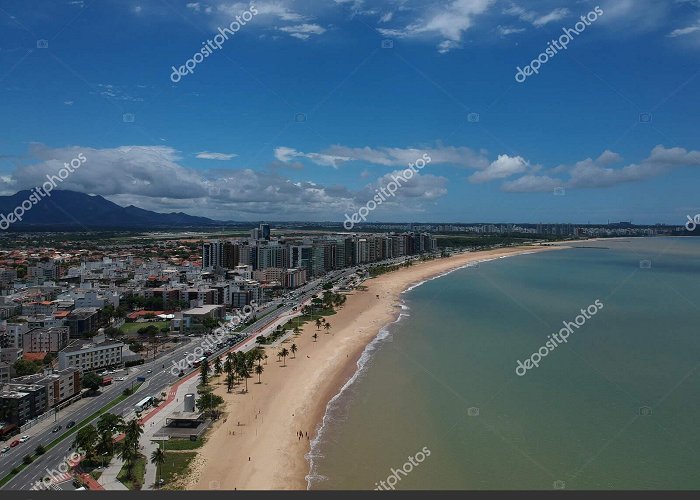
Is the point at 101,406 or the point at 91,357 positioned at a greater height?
the point at 91,357

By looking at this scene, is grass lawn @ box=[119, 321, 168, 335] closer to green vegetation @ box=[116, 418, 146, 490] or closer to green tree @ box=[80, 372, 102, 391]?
green tree @ box=[80, 372, 102, 391]

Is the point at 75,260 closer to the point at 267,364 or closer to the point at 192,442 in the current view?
the point at 267,364

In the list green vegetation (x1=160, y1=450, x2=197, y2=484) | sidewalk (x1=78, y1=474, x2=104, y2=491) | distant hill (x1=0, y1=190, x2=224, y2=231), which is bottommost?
green vegetation (x1=160, y1=450, x2=197, y2=484)

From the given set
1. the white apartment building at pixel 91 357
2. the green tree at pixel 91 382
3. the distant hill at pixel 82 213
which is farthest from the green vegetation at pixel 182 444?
the distant hill at pixel 82 213

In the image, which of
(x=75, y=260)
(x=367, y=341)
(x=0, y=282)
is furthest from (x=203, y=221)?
(x=367, y=341)

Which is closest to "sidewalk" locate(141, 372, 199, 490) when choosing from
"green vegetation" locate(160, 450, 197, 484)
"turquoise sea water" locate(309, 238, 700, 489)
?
"green vegetation" locate(160, 450, 197, 484)

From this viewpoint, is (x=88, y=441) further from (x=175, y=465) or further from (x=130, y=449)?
(x=175, y=465)

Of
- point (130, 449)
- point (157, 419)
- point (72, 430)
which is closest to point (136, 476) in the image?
point (130, 449)
